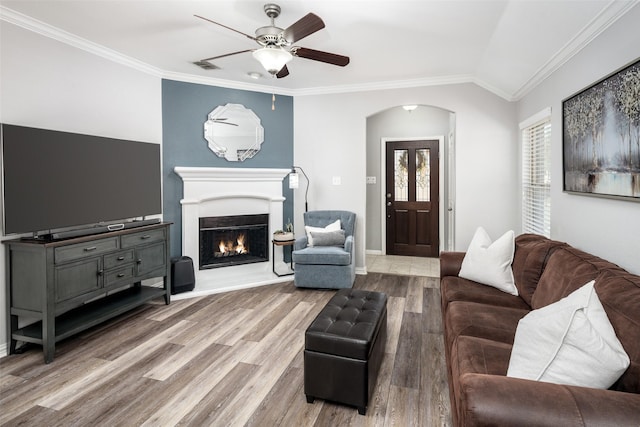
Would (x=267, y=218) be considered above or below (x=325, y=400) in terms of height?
above

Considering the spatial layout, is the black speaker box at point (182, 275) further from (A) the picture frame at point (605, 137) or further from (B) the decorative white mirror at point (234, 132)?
(A) the picture frame at point (605, 137)

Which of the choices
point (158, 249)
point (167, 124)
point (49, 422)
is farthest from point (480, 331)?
point (167, 124)

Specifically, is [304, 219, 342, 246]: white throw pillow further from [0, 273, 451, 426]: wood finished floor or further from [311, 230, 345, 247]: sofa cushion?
[0, 273, 451, 426]: wood finished floor

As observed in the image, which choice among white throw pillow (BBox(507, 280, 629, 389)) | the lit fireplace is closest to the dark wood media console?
the lit fireplace

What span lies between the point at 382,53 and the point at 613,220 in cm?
259

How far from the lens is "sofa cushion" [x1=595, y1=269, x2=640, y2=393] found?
4.35 feet

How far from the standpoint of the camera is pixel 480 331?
2078mm

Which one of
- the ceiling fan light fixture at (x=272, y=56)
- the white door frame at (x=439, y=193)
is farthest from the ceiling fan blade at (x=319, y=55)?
the white door frame at (x=439, y=193)

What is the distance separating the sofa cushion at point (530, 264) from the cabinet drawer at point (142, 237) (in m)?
3.39

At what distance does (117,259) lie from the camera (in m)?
3.30

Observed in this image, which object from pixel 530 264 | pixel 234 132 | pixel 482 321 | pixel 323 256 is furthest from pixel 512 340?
pixel 234 132

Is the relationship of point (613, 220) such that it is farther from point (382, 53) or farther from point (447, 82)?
point (447, 82)

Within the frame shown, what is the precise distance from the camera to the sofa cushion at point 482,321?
80.8 inches

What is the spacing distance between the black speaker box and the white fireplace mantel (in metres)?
0.13
